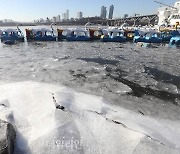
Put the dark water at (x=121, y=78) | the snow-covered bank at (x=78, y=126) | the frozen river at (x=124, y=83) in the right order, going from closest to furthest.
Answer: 1. the snow-covered bank at (x=78, y=126)
2. the frozen river at (x=124, y=83)
3. the dark water at (x=121, y=78)

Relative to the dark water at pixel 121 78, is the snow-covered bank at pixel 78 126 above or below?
above

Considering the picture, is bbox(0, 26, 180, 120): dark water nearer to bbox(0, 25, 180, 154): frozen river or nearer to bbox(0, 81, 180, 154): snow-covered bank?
bbox(0, 25, 180, 154): frozen river

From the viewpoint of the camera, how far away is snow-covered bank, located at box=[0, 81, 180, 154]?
23.1ft

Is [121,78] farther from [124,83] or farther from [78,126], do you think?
[78,126]

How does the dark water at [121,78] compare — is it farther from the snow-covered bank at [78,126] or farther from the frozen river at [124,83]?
the snow-covered bank at [78,126]

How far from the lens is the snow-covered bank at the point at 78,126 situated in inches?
278

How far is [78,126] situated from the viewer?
8.26 metres

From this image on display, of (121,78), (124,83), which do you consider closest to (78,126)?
(124,83)

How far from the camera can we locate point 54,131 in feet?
24.9

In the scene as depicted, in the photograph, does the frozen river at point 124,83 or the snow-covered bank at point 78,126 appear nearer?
the snow-covered bank at point 78,126

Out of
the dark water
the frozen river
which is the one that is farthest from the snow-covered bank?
the dark water

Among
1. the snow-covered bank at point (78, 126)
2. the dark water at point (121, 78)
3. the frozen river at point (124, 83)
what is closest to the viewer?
the snow-covered bank at point (78, 126)

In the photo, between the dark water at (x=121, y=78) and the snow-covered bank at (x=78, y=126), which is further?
the dark water at (x=121, y=78)

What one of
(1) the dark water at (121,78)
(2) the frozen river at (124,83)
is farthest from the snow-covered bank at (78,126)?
(1) the dark water at (121,78)
